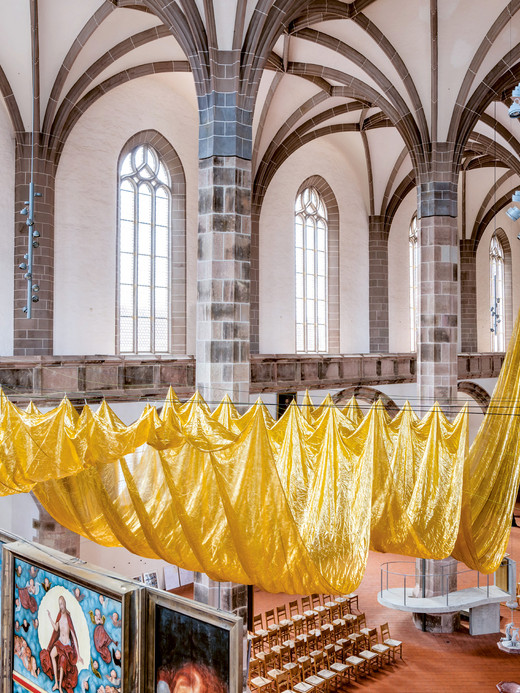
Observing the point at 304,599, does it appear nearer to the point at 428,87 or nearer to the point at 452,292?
the point at 452,292

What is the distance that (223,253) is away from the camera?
10594mm

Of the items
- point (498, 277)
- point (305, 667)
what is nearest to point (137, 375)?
point (305, 667)

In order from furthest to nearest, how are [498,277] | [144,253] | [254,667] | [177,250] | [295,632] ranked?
1. [498,277]
2. [177,250]
3. [144,253]
4. [295,632]
5. [254,667]

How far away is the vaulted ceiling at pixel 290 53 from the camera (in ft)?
35.5

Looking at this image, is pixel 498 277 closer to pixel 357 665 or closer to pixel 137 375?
pixel 137 375

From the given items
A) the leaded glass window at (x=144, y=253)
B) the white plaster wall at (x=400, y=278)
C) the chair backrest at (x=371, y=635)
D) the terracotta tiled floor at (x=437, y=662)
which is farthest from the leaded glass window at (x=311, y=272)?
the chair backrest at (x=371, y=635)

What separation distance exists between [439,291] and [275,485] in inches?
360

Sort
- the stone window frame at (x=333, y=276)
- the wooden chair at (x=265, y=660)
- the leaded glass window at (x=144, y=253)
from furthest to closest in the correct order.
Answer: the stone window frame at (x=333, y=276) → the leaded glass window at (x=144, y=253) → the wooden chair at (x=265, y=660)

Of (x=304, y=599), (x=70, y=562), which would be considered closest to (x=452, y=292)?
(x=304, y=599)

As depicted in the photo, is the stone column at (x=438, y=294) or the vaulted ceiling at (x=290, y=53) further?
the stone column at (x=438, y=294)

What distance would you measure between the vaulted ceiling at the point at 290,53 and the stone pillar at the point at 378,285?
6214 mm

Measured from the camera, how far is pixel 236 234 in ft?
35.0

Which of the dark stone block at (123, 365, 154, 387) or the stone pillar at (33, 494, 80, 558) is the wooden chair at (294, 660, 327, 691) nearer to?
the stone pillar at (33, 494, 80, 558)

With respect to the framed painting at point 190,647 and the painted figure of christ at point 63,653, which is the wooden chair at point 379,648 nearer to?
the painted figure of christ at point 63,653
